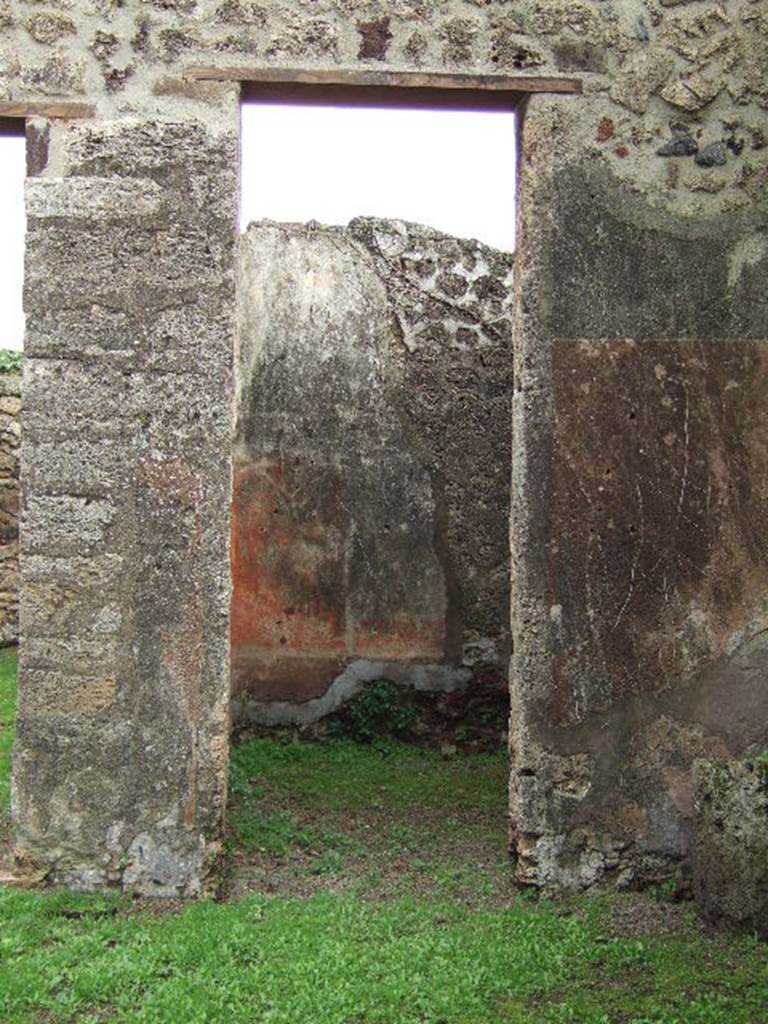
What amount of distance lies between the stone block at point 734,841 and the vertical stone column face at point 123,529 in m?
1.66

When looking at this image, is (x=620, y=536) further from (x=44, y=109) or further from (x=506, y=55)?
(x=44, y=109)

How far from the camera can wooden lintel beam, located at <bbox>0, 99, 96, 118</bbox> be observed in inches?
162

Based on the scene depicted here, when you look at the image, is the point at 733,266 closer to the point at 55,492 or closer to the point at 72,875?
the point at 55,492

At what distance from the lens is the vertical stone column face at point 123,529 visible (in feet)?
13.4

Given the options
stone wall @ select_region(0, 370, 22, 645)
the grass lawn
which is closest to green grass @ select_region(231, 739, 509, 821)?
the grass lawn

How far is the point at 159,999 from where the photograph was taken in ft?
10.8

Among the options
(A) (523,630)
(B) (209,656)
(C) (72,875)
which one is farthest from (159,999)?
(A) (523,630)

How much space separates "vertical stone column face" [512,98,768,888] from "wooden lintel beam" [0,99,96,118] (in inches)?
62.1

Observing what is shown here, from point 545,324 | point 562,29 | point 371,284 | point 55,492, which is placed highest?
point 562,29

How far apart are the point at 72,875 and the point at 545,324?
2540mm

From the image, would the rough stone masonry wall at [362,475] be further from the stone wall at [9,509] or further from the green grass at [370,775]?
the stone wall at [9,509]

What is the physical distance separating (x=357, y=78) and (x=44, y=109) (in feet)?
3.60

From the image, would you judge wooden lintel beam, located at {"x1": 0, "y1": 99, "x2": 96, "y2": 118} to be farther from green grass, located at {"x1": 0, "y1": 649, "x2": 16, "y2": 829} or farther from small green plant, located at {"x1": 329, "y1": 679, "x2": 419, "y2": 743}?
small green plant, located at {"x1": 329, "y1": 679, "x2": 419, "y2": 743}

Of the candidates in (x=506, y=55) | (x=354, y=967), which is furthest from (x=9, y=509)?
(x=354, y=967)
